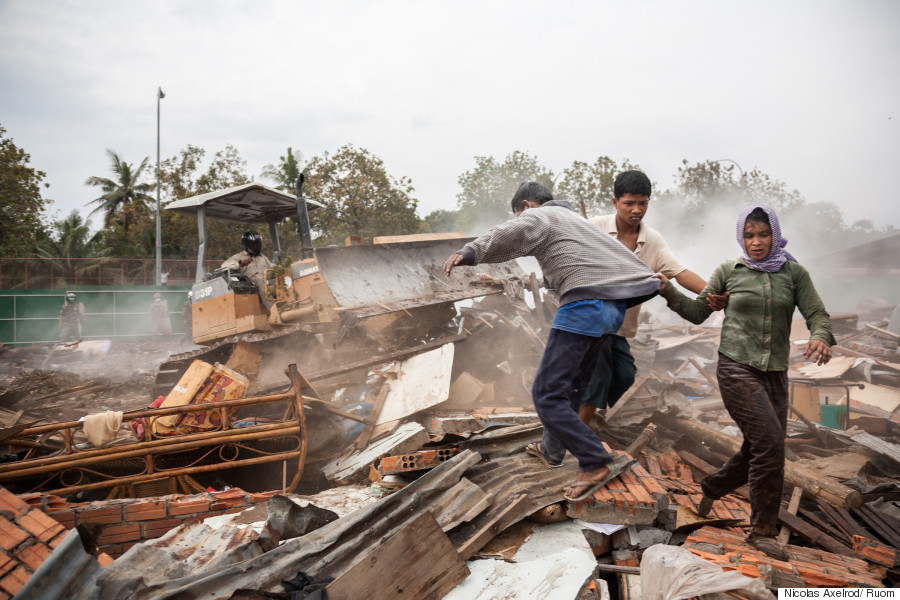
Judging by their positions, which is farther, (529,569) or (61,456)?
(61,456)

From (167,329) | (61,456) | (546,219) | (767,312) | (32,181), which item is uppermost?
(32,181)

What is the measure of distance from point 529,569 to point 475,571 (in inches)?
10.2

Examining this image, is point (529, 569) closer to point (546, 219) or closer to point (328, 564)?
point (328, 564)

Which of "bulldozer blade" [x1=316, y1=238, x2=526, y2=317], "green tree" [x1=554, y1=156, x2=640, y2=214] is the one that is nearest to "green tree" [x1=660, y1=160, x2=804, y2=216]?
"green tree" [x1=554, y1=156, x2=640, y2=214]

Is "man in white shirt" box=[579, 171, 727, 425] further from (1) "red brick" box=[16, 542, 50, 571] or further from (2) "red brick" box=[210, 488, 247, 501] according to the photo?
(1) "red brick" box=[16, 542, 50, 571]

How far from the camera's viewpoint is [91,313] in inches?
641

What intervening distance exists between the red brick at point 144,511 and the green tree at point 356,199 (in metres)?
16.8

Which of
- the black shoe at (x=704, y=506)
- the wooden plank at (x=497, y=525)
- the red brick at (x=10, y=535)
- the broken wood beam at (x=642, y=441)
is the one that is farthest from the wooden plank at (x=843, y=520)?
the red brick at (x=10, y=535)

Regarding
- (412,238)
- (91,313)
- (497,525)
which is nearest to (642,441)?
(497,525)

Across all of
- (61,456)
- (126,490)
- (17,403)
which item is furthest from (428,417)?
(17,403)

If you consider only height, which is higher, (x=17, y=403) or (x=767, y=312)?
(x=767, y=312)

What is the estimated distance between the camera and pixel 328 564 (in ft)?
7.36

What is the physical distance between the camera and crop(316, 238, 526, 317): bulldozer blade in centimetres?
701

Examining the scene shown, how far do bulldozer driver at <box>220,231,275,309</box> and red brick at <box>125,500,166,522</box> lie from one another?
4.14m
